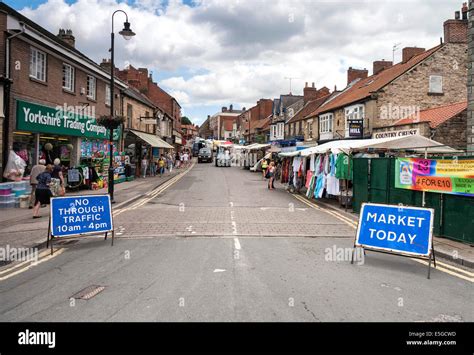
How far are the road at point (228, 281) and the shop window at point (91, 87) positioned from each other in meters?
14.2

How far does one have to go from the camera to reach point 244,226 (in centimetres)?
1041

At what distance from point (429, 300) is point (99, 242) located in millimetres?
6992

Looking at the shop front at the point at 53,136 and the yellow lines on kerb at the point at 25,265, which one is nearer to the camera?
the yellow lines on kerb at the point at 25,265

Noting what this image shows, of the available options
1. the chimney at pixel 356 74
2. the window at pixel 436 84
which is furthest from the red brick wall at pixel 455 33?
the chimney at pixel 356 74

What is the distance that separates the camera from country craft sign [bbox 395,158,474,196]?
8.54 metres

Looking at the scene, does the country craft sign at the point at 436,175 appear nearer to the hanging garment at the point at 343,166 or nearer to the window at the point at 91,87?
the hanging garment at the point at 343,166

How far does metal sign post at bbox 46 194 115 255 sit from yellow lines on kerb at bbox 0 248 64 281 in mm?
188

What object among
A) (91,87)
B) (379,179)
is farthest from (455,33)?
(91,87)

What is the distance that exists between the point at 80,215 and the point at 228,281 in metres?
4.36

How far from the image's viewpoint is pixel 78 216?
8.14 m

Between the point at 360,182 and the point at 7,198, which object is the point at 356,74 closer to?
the point at 360,182

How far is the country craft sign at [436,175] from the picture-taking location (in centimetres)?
854

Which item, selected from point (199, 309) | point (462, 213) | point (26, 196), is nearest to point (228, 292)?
point (199, 309)

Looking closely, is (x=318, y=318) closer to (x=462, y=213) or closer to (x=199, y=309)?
(x=199, y=309)
